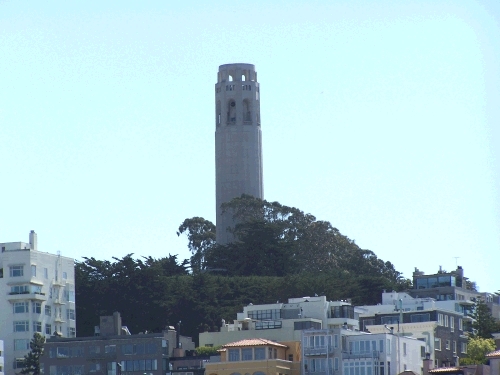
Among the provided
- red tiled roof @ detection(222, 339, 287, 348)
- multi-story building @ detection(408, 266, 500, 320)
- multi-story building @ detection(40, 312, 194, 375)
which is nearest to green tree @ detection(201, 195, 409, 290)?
multi-story building @ detection(408, 266, 500, 320)

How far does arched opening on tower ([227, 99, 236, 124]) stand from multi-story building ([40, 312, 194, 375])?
66.8 meters

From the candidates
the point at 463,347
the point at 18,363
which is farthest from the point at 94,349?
the point at 463,347

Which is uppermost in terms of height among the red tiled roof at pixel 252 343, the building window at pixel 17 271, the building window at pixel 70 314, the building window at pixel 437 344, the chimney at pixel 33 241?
the chimney at pixel 33 241

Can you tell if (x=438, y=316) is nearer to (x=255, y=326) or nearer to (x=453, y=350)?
(x=453, y=350)

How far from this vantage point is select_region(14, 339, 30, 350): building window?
126m

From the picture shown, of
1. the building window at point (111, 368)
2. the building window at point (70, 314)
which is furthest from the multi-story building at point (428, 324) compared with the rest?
the building window at point (70, 314)

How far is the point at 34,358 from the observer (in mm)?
119375

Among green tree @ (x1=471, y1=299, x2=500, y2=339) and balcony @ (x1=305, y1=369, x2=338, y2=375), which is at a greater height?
green tree @ (x1=471, y1=299, x2=500, y2=339)

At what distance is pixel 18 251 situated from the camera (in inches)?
5074

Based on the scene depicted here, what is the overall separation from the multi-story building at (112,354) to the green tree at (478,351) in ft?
55.9

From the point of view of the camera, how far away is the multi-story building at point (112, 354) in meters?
110

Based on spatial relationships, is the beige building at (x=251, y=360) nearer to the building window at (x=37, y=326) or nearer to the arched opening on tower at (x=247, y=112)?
A: the building window at (x=37, y=326)

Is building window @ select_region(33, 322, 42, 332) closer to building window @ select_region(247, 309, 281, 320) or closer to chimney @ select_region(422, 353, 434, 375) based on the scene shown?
building window @ select_region(247, 309, 281, 320)

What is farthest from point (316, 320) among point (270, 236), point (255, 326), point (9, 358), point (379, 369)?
point (270, 236)
